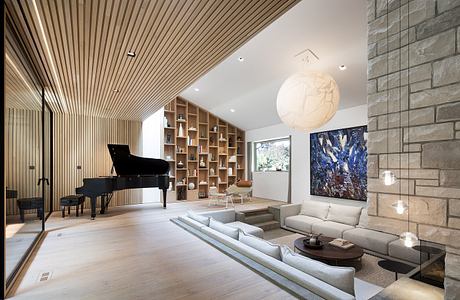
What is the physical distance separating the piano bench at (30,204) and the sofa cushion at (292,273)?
108 inches

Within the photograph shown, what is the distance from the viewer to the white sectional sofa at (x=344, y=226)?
4352 mm

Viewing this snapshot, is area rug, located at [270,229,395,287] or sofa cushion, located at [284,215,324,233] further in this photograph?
sofa cushion, located at [284,215,324,233]

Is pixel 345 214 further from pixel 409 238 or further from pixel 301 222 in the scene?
pixel 409 238

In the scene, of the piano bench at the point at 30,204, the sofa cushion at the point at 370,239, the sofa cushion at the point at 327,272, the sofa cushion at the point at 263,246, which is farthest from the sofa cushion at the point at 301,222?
the piano bench at the point at 30,204

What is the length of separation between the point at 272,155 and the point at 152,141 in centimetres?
441

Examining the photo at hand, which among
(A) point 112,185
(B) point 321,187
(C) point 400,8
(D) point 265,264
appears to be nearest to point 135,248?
(D) point 265,264

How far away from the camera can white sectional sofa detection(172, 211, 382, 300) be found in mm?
2129

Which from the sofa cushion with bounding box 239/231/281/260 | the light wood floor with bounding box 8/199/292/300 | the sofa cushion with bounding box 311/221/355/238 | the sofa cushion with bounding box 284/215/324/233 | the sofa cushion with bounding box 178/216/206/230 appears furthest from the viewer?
the sofa cushion with bounding box 284/215/324/233

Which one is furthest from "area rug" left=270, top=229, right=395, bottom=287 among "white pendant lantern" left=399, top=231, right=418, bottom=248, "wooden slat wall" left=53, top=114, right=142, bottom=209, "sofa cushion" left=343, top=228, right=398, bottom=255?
"wooden slat wall" left=53, top=114, right=142, bottom=209

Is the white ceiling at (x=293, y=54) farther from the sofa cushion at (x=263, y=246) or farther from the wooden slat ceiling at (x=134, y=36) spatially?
the sofa cushion at (x=263, y=246)

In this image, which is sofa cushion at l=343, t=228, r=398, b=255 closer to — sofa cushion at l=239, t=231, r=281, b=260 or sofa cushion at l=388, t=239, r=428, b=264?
sofa cushion at l=388, t=239, r=428, b=264

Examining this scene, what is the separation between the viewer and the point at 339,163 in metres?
6.47

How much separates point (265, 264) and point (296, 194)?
5.42 meters

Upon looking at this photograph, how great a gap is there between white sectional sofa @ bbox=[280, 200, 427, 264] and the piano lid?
3568 mm
